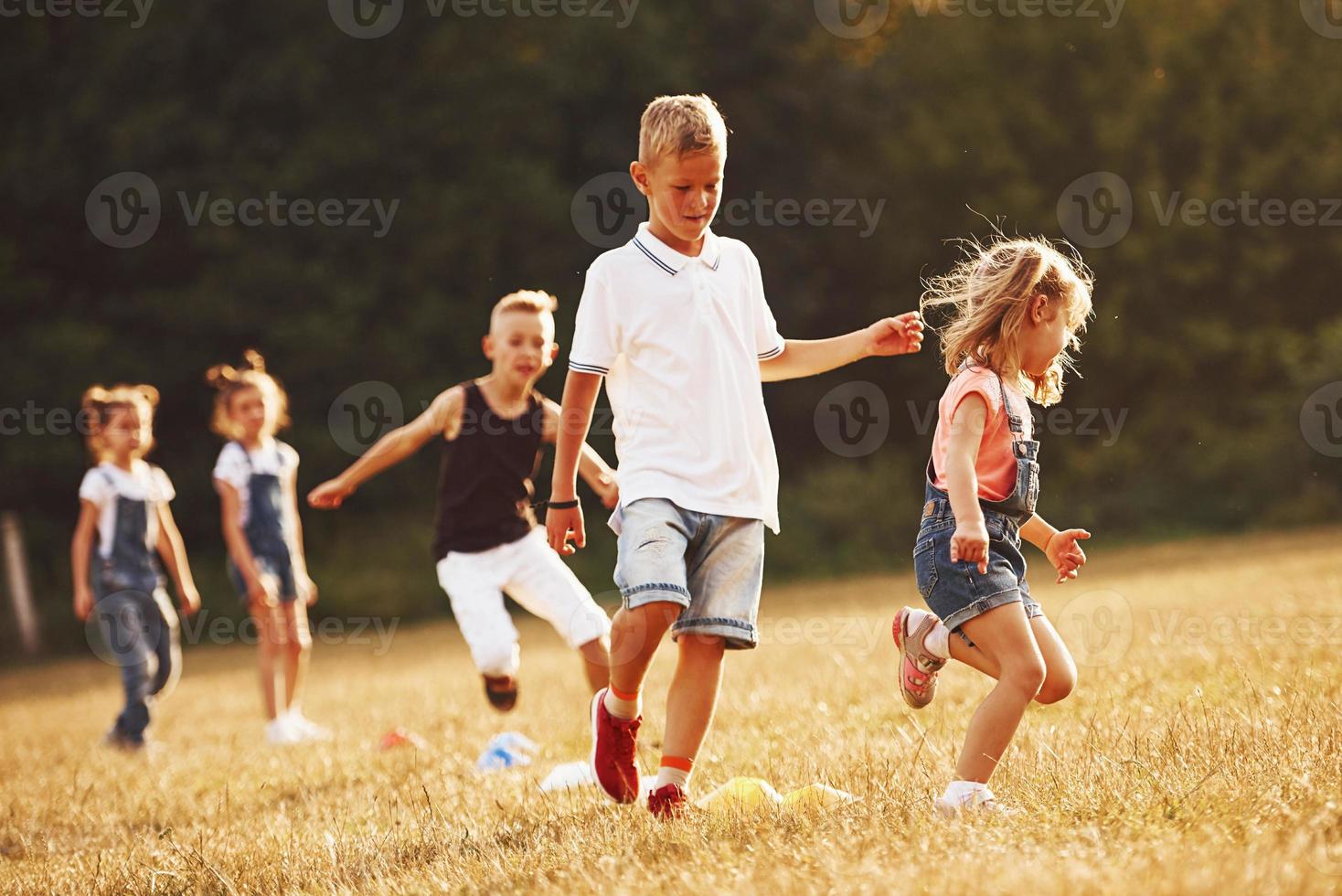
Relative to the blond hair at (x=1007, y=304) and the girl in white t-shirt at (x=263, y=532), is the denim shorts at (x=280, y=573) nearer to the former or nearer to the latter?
the girl in white t-shirt at (x=263, y=532)

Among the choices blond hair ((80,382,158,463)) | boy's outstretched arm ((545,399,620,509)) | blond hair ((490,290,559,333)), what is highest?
blond hair ((490,290,559,333))

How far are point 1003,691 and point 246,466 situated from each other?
700cm

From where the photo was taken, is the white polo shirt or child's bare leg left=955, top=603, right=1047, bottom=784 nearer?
child's bare leg left=955, top=603, right=1047, bottom=784

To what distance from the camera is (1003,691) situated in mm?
3982

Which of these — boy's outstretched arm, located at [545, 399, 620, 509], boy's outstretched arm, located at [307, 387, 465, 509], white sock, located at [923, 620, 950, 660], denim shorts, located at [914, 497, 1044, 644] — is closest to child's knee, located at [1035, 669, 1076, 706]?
denim shorts, located at [914, 497, 1044, 644]

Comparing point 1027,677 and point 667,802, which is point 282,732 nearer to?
point 667,802

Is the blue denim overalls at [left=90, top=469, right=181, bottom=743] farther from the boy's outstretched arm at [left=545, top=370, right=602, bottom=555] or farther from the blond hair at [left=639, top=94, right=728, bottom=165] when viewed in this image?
the blond hair at [left=639, top=94, right=728, bottom=165]

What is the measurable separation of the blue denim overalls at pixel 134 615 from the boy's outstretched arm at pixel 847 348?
18.1 ft

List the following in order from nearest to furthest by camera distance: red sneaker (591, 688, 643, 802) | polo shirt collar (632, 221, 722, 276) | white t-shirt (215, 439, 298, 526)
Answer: polo shirt collar (632, 221, 722, 276), red sneaker (591, 688, 643, 802), white t-shirt (215, 439, 298, 526)

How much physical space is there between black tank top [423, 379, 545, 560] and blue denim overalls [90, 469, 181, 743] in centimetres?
291

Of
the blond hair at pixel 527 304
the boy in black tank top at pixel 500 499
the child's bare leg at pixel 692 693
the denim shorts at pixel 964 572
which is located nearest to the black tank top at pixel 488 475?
the boy in black tank top at pixel 500 499

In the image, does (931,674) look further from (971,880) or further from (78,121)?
(78,121)

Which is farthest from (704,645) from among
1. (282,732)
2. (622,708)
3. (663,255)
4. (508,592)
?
(282,732)

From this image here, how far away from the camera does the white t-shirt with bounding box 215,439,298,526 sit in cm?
967
